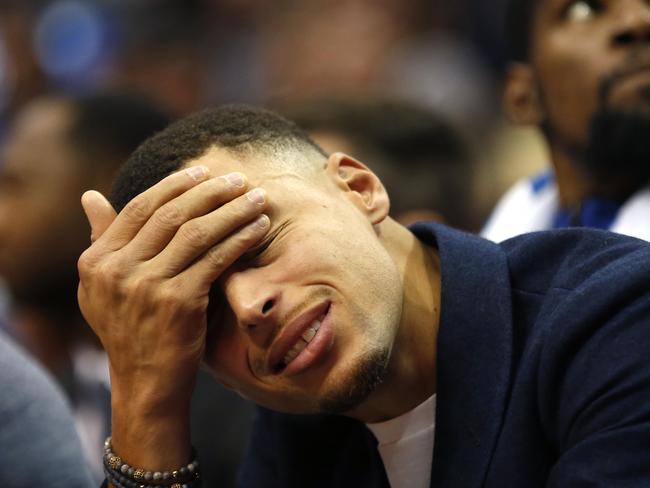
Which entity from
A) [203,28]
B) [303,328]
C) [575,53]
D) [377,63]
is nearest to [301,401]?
[303,328]

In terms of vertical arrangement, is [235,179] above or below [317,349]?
above

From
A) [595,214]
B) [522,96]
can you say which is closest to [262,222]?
[595,214]

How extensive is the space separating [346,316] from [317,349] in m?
0.08

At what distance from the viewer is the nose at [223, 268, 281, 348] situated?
5.37 feet

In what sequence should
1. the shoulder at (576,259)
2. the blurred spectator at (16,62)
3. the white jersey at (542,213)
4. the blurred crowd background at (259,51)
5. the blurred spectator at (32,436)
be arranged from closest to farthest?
the shoulder at (576,259)
the blurred spectator at (32,436)
the white jersey at (542,213)
the blurred crowd background at (259,51)
the blurred spectator at (16,62)

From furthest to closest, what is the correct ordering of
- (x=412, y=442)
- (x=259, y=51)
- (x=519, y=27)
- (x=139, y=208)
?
1. (x=259, y=51)
2. (x=519, y=27)
3. (x=412, y=442)
4. (x=139, y=208)

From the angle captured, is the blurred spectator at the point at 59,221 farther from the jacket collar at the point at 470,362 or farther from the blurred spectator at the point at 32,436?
the jacket collar at the point at 470,362

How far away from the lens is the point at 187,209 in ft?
5.58

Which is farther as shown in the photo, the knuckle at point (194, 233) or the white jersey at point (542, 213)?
the white jersey at point (542, 213)

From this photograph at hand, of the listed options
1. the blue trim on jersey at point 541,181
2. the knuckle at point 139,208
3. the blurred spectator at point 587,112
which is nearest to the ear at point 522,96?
the blurred spectator at point 587,112

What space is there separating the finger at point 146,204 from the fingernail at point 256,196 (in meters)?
0.09

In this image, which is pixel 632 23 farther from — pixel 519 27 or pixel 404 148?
pixel 404 148

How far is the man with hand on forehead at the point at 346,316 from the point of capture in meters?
1.61

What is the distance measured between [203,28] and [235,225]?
5293 mm
